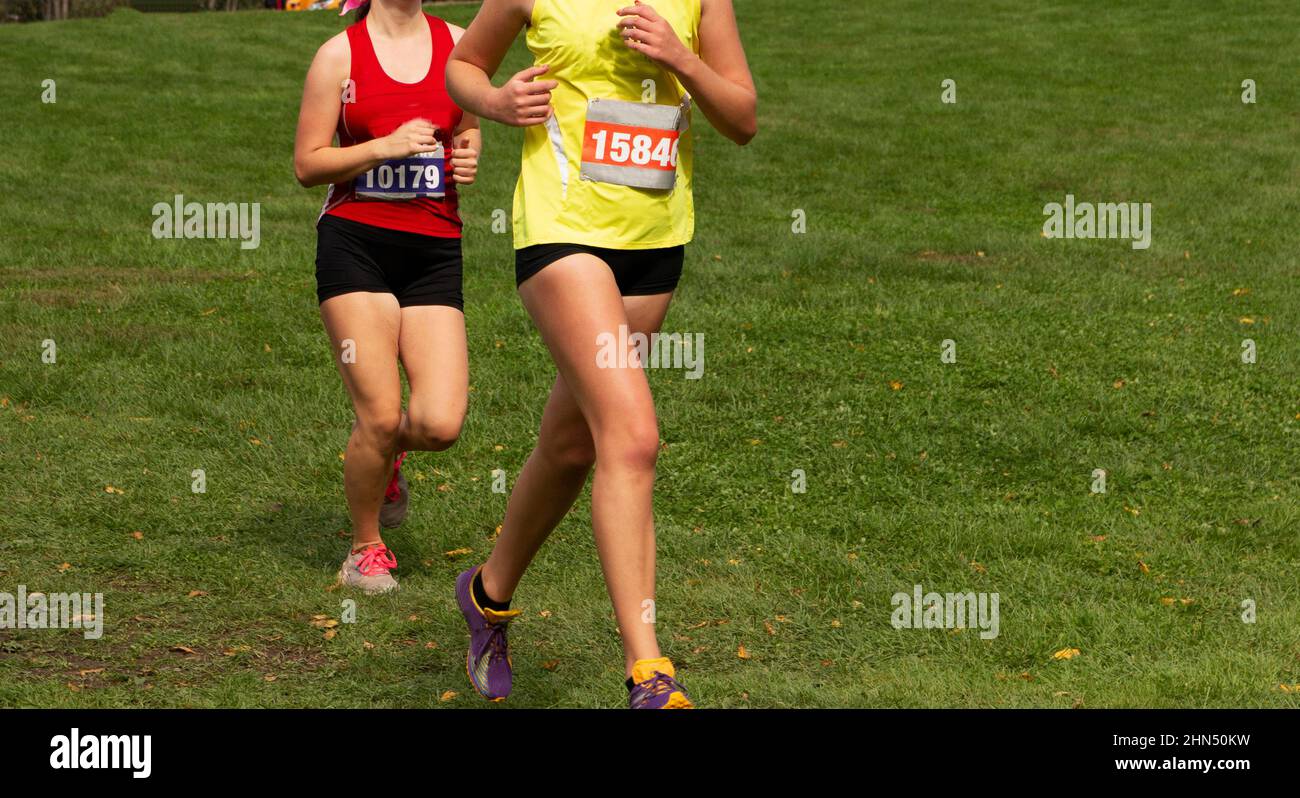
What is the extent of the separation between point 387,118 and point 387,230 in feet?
1.43

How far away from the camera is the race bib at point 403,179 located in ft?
19.1

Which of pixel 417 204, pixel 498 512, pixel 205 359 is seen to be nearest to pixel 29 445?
pixel 205 359

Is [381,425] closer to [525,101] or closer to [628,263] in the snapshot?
[628,263]

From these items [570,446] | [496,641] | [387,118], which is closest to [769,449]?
[387,118]

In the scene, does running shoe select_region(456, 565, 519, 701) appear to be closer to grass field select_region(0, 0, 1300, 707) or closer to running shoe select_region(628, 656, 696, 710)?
grass field select_region(0, 0, 1300, 707)

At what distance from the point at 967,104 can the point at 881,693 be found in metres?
17.5

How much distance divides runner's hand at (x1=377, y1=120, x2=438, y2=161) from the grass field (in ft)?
5.72

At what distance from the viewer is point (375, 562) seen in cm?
600

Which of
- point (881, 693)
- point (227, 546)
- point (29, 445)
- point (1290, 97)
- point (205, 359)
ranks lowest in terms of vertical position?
point (881, 693)

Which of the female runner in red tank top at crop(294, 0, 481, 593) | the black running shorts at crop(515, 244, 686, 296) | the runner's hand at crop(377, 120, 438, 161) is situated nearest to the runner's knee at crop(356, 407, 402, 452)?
the female runner in red tank top at crop(294, 0, 481, 593)

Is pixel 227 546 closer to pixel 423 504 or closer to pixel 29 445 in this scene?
pixel 423 504

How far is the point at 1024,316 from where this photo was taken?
34.4ft

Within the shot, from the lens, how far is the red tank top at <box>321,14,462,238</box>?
5.82 m
